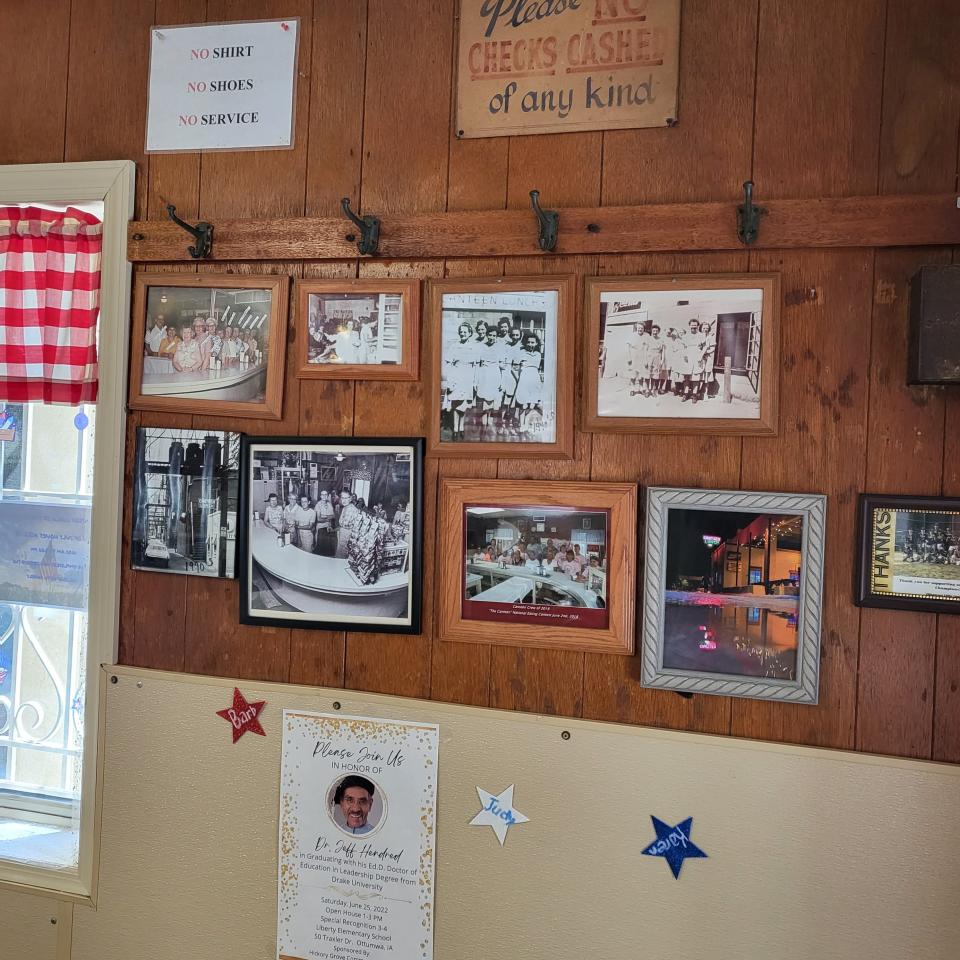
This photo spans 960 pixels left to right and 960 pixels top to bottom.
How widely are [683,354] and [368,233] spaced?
26.3 inches

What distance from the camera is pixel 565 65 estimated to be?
65.4 inches

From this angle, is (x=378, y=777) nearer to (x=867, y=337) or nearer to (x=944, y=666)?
(x=944, y=666)

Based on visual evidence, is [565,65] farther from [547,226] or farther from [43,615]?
[43,615]

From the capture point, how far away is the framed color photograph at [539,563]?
1624 millimetres

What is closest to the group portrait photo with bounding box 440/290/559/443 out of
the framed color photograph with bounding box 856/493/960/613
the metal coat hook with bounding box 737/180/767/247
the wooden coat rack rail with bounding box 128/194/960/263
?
the wooden coat rack rail with bounding box 128/194/960/263

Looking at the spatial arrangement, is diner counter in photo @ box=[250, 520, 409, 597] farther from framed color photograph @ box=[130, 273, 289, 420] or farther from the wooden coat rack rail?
the wooden coat rack rail

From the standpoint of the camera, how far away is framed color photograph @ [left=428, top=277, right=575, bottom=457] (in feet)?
5.42

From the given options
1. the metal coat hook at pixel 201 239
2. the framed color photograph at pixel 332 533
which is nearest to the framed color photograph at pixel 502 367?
the framed color photograph at pixel 332 533

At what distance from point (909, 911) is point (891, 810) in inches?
6.9

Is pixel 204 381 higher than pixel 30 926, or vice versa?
pixel 204 381

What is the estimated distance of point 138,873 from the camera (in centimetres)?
186

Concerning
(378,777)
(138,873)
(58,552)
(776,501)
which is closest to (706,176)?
(776,501)

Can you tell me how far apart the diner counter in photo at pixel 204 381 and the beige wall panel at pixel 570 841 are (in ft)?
2.00

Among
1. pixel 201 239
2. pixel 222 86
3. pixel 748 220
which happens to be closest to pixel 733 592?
pixel 748 220
